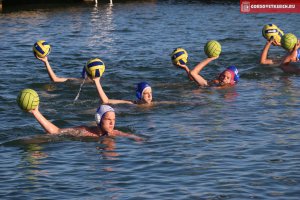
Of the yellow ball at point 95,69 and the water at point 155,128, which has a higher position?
the yellow ball at point 95,69

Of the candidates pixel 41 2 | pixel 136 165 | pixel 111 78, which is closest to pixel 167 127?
pixel 136 165

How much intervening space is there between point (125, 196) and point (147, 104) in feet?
23.6

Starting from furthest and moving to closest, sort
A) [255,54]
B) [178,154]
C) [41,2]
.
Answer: [41,2] → [255,54] → [178,154]

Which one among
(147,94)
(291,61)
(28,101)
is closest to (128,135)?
(28,101)

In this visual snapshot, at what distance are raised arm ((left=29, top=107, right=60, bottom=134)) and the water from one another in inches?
11.7

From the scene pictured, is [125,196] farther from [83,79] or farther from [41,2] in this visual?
[41,2]

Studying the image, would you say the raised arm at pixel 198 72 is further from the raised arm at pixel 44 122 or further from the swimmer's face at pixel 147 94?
the raised arm at pixel 44 122

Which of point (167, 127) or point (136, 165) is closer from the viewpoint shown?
point (136, 165)

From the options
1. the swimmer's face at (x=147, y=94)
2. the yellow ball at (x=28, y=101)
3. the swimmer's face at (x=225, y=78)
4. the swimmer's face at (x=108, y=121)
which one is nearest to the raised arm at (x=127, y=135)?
the swimmer's face at (x=108, y=121)

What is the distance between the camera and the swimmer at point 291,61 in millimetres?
24902

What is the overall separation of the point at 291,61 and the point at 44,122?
11.7 metres

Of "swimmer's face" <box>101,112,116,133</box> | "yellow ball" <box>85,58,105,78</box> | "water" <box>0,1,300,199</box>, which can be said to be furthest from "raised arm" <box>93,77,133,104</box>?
"swimmer's face" <box>101,112,116,133</box>

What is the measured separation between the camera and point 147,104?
2023 cm

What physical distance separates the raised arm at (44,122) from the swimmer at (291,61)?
10742 mm
